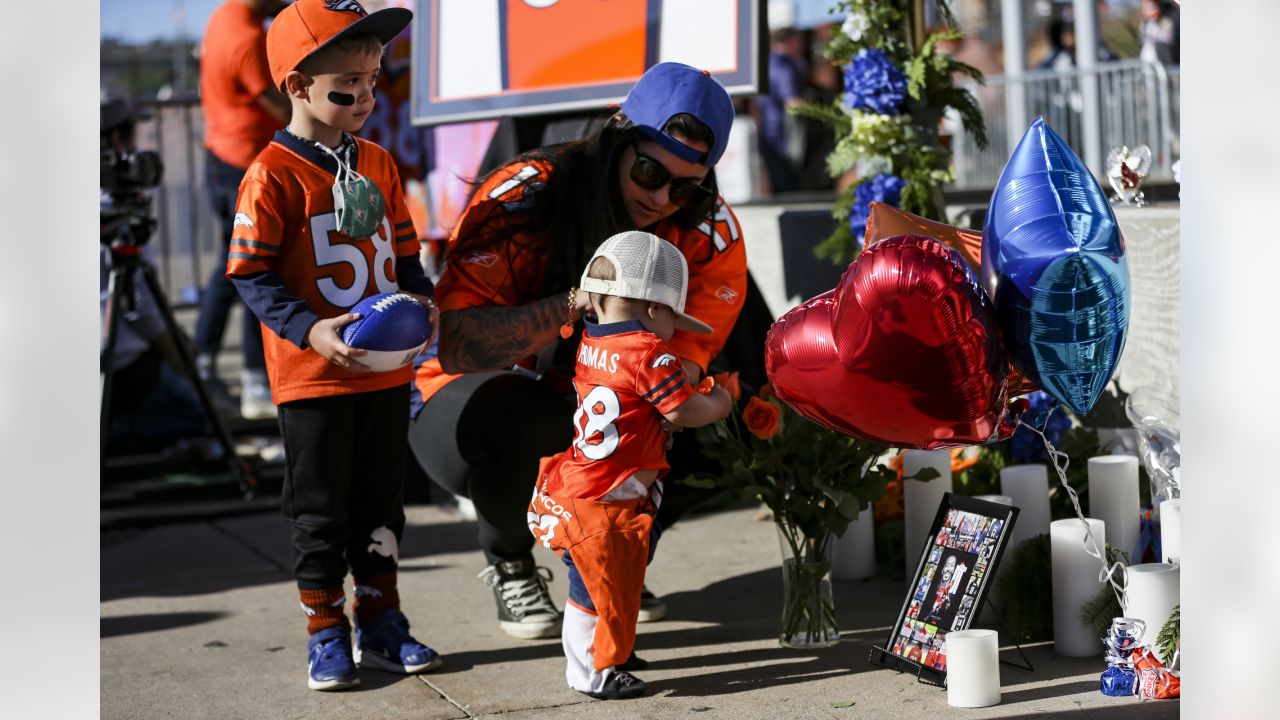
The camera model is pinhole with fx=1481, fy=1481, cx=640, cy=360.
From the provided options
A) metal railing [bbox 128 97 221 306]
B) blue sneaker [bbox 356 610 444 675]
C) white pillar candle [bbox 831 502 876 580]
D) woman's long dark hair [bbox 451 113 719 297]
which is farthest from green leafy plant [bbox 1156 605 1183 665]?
metal railing [bbox 128 97 221 306]

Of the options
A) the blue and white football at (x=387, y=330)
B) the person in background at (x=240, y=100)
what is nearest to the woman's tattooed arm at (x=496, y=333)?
the blue and white football at (x=387, y=330)

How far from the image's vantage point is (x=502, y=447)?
363cm

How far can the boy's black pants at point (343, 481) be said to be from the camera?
3.35 meters

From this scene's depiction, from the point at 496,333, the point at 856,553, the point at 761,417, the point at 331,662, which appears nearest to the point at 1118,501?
the point at 856,553

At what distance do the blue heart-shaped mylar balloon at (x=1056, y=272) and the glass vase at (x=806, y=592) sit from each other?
978mm

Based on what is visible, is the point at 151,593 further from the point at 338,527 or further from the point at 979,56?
the point at 979,56

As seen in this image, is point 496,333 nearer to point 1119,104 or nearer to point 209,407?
point 209,407

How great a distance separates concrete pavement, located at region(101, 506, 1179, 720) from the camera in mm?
3176

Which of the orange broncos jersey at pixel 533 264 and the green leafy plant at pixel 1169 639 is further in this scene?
the orange broncos jersey at pixel 533 264

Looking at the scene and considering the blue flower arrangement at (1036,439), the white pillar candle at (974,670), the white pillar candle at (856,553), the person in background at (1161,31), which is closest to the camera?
the white pillar candle at (974,670)

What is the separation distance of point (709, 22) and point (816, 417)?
2.23 meters

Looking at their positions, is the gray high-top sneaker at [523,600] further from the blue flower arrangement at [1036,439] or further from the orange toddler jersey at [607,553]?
the blue flower arrangement at [1036,439]

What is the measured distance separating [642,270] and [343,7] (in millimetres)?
921

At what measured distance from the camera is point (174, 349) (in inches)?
219
